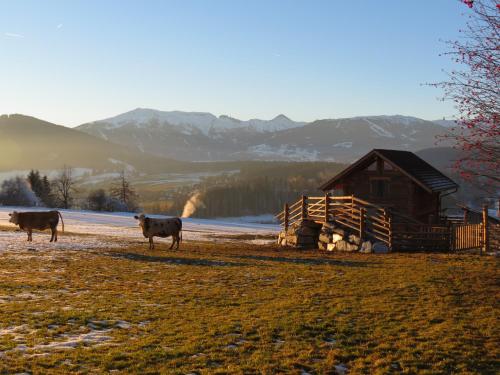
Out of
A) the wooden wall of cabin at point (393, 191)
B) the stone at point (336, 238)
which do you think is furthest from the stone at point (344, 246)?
the wooden wall of cabin at point (393, 191)

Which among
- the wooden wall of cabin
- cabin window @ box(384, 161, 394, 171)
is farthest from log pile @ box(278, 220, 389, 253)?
cabin window @ box(384, 161, 394, 171)

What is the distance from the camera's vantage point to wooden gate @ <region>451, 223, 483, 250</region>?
2561 cm

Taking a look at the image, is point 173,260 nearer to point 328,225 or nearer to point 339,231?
point 339,231

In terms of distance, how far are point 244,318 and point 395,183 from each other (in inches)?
1007

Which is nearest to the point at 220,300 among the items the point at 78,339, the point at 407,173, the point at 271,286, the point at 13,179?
the point at 271,286

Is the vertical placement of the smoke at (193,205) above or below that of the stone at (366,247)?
above

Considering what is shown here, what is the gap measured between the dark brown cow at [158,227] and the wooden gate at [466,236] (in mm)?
15504

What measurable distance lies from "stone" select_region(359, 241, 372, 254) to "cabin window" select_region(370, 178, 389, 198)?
8.03 m

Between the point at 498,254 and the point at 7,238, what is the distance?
27219 millimetres

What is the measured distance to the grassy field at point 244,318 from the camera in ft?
28.5

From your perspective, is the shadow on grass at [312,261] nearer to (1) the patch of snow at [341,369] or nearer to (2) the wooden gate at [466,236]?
(2) the wooden gate at [466,236]

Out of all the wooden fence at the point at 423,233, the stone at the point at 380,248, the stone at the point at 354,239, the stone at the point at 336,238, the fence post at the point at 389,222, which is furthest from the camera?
the stone at the point at 336,238

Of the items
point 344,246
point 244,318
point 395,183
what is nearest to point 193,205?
point 395,183

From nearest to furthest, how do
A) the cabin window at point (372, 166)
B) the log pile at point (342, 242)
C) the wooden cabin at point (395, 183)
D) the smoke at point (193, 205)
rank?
the log pile at point (342, 242)
the wooden cabin at point (395, 183)
the cabin window at point (372, 166)
the smoke at point (193, 205)
